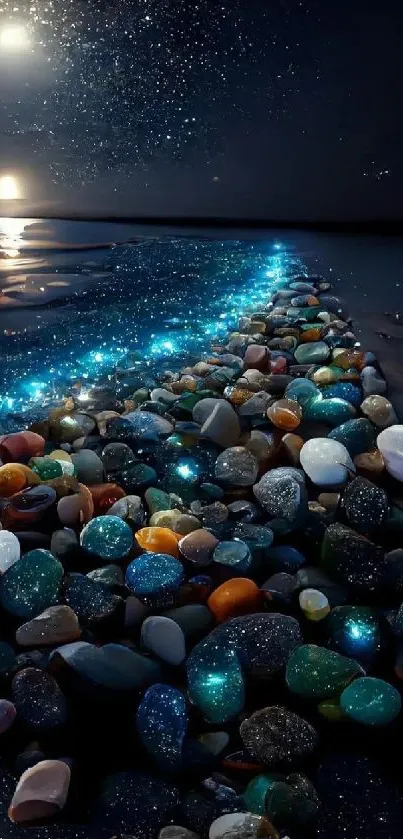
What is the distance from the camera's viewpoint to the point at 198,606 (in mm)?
1316

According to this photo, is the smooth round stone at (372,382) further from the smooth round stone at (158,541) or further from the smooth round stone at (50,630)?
the smooth round stone at (50,630)

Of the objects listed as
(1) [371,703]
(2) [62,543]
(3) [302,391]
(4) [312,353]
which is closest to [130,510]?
(2) [62,543]

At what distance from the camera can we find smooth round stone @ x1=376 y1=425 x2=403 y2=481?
6.00 feet

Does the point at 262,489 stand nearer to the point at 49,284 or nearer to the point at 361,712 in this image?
the point at 361,712

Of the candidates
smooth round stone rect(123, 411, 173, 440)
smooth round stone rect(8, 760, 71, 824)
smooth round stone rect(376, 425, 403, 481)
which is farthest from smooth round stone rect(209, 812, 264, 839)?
smooth round stone rect(123, 411, 173, 440)

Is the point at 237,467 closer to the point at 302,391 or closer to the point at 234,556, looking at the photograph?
the point at 234,556

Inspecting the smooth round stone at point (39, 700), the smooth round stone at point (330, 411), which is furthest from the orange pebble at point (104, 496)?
the smooth round stone at point (330, 411)

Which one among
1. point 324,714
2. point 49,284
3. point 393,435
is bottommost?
point 324,714

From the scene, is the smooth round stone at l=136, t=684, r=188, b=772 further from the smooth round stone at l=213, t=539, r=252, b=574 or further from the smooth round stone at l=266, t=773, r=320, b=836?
the smooth round stone at l=213, t=539, r=252, b=574

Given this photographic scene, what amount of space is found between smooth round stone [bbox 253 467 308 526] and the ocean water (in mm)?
1137

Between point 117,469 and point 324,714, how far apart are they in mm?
1094

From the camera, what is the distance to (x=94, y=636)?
4.21 ft

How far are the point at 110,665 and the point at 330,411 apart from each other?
1403mm

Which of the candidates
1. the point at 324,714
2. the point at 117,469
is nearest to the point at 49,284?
the point at 117,469
